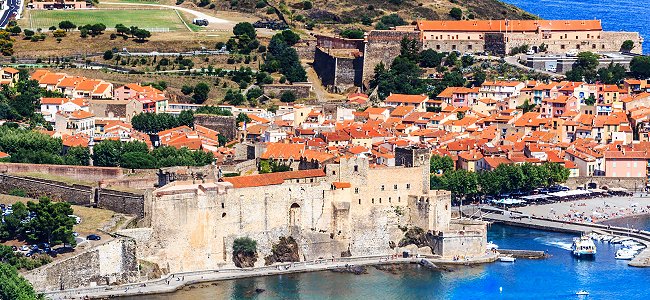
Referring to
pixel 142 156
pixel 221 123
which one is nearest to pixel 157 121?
pixel 221 123

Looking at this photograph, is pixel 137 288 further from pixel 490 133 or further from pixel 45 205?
pixel 490 133

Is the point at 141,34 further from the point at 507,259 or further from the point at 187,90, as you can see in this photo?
the point at 507,259

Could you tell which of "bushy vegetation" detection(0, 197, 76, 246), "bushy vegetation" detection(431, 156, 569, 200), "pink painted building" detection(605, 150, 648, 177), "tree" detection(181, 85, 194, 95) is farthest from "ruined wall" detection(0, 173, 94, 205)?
"pink painted building" detection(605, 150, 648, 177)

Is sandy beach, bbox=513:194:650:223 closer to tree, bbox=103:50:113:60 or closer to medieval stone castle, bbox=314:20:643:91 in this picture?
medieval stone castle, bbox=314:20:643:91

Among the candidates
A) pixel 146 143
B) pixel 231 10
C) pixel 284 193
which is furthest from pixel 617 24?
pixel 284 193

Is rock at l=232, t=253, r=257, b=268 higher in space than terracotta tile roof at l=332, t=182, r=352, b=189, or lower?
lower

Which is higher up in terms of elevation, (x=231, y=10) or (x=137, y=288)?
(x=231, y=10)
